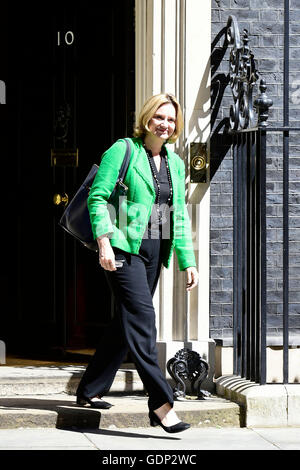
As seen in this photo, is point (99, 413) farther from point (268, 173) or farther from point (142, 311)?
point (268, 173)

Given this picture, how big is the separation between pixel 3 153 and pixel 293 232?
280cm

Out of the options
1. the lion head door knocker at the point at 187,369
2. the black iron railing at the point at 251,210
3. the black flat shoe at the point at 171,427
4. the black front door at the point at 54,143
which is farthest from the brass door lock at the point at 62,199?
the black flat shoe at the point at 171,427

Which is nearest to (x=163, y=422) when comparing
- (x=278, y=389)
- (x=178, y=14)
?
(x=278, y=389)

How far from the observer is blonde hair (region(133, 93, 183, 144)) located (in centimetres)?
652

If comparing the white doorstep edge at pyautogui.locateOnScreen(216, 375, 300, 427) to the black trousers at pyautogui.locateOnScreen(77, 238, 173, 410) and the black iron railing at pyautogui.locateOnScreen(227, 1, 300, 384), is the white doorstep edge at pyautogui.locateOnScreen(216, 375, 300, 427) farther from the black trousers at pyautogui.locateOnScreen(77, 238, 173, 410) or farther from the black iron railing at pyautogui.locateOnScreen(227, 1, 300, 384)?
the black trousers at pyautogui.locateOnScreen(77, 238, 173, 410)

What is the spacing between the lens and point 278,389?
704 centimetres

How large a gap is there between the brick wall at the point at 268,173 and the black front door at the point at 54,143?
79cm

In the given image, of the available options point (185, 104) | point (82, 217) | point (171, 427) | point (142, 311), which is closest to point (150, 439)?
point (171, 427)

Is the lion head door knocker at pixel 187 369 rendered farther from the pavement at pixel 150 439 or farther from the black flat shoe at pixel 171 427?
the black flat shoe at pixel 171 427

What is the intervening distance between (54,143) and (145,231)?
7.59 ft

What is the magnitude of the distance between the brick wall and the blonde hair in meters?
1.00

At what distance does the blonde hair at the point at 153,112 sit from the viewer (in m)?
6.52

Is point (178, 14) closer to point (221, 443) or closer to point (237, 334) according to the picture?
point (237, 334)

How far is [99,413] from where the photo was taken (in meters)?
6.83
